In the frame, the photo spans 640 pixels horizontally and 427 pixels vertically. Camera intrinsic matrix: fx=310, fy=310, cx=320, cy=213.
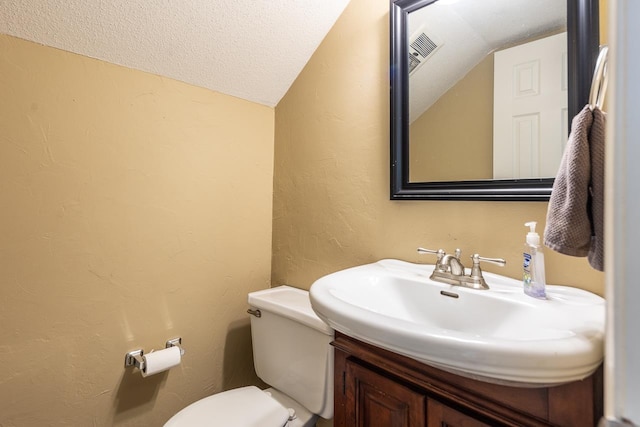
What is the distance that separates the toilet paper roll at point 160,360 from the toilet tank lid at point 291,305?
0.33 m

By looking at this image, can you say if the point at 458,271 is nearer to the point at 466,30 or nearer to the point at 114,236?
the point at 466,30

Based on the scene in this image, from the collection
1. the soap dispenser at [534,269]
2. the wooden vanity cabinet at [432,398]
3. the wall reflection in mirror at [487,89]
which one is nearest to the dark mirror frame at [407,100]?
the wall reflection in mirror at [487,89]

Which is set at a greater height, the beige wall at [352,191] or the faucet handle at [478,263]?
the beige wall at [352,191]

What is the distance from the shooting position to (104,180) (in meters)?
1.08

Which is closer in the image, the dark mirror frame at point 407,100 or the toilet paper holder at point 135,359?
the dark mirror frame at point 407,100

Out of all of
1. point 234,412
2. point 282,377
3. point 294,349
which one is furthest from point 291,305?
point 234,412

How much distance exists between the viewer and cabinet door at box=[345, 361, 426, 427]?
66 cm

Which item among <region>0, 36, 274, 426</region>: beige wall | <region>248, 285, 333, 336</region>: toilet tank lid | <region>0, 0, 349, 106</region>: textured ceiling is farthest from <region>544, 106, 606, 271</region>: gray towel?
<region>0, 36, 274, 426</region>: beige wall

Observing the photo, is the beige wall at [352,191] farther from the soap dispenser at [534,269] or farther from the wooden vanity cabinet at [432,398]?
the wooden vanity cabinet at [432,398]

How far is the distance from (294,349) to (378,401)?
47cm

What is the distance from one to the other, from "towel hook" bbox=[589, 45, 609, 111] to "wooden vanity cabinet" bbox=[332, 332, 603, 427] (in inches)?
19.5

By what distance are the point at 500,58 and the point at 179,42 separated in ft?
3.56

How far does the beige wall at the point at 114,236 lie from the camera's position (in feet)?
3.08

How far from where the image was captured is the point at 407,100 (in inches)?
43.1
